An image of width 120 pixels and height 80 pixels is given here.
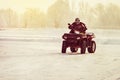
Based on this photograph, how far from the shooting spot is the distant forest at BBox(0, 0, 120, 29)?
4.18 metres

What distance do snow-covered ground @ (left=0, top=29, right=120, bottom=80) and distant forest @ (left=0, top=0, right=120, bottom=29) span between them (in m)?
0.07

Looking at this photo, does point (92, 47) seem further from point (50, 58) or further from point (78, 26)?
point (50, 58)

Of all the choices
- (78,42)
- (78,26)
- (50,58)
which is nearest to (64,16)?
(78,26)

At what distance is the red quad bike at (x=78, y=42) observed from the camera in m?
4.71

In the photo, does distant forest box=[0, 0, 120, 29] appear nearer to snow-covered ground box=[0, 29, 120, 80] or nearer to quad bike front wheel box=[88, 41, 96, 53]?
snow-covered ground box=[0, 29, 120, 80]

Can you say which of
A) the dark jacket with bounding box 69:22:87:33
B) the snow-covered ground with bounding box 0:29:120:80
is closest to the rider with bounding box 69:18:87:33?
the dark jacket with bounding box 69:22:87:33

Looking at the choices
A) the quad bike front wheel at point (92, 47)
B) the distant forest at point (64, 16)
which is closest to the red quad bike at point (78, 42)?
the quad bike front wheel at point (92, 47)

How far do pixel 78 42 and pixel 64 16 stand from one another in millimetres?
703

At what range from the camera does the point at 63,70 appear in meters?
3.97

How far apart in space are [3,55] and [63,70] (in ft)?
2.94

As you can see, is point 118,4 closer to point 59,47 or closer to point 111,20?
point 111,20

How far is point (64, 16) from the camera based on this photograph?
436cm

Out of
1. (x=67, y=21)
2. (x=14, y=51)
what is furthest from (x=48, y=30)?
(x=14, y=51)

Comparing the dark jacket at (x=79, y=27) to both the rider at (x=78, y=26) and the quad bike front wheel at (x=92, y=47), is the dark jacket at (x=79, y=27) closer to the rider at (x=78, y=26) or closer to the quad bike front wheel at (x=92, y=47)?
the rider at (x=78, y=26)
